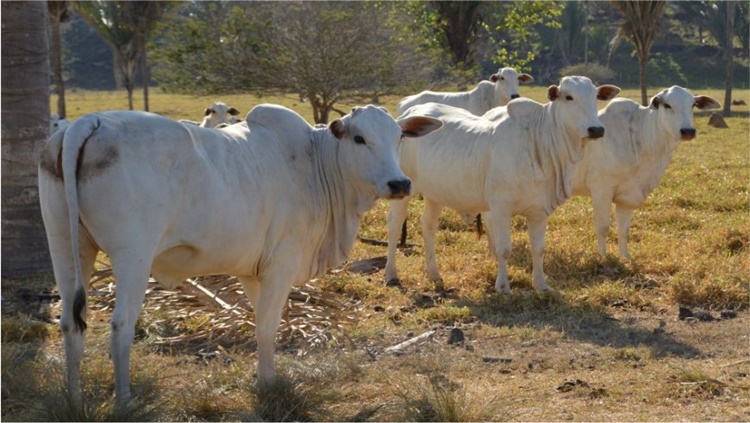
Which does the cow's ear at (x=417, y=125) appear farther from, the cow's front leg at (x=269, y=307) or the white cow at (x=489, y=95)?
the white cow at (x=489, y=95)

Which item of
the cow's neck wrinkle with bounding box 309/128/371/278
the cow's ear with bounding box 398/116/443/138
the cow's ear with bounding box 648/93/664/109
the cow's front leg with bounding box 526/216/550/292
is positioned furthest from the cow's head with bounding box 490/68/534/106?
the cow's neck wrinkle with bounding box 309/128/371/278

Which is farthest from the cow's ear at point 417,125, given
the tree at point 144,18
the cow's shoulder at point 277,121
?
the tree at point 144,18

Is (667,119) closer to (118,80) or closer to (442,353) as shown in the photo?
(442,353)

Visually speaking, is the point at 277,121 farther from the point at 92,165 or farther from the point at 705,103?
the point at 705,103

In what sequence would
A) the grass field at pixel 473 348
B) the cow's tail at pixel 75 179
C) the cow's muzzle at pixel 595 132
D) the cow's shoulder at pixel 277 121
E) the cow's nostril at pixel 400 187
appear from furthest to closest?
the cow's muzzle at pixel 595 132, the cow's shoulder at pixel 277 121, the cow's nostril at pixel 400 187, the grass field at pixel 473 348, the cow's tail at pixel 75 179

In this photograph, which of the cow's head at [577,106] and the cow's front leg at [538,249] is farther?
the cow's front leg at [538,249]

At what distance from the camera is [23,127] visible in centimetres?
952

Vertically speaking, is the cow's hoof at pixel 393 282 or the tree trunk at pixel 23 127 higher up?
the tree trunk at pixel 23 127

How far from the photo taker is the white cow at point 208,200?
504 centimetres

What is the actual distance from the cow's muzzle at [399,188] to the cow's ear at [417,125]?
0.69 metres

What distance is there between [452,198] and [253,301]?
3654 mm

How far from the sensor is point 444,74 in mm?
27422

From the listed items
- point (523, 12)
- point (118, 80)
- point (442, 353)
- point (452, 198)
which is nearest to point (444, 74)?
point (523, 12)

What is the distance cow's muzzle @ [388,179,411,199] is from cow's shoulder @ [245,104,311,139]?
2.20 ft
